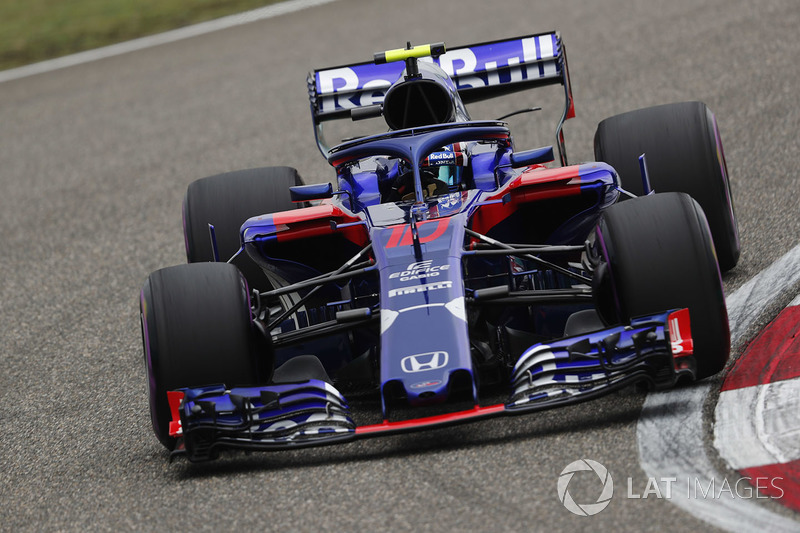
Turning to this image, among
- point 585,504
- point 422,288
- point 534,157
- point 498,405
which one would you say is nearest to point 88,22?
point 534,157

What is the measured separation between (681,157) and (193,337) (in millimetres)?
2948

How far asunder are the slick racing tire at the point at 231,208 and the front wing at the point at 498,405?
6.55 feet

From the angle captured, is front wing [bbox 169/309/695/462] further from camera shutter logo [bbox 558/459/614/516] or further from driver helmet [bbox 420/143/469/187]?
driver helmet [bbox 420/143/469/187]

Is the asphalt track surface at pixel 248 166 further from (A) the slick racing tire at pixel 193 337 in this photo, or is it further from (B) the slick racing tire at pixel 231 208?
(B) the slick racing tire at pixel 231 208

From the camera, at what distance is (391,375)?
15.7ft

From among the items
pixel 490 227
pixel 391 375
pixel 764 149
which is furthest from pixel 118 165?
pixel 391 375

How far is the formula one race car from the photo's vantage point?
4.83 meters

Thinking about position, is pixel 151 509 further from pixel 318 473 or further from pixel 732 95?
pixel 732 95

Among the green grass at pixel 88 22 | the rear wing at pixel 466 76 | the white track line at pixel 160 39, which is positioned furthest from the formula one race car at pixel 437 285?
the green grass at pixel 88 22

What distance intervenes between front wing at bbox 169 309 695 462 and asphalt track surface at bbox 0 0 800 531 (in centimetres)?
18

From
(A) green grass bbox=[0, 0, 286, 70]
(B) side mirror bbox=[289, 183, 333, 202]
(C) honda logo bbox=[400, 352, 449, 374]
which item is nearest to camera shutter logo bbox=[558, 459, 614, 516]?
(C) honda logo bbox=[400, 352, 449, 374]

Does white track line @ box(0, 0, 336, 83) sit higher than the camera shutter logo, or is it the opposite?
white track line @ box(0, 0, 336, 83)

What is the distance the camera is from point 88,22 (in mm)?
17531

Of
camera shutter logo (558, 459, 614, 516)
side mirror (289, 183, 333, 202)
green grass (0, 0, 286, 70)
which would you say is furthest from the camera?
green grass (0, 0, 286, 70)
